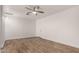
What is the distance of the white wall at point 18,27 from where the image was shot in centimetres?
123

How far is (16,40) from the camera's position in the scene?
1.37 m

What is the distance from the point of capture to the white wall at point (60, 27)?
1.44 m

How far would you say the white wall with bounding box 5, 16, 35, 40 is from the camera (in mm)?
1227

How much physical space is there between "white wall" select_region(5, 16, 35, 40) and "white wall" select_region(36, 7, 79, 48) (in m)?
0.12

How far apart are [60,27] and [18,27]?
724 mm

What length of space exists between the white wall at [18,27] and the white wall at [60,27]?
0.39 feet

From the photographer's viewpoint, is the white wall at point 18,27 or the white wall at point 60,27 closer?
the white wall at point 18,27

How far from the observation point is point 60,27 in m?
1.47

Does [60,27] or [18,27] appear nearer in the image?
[18,27]

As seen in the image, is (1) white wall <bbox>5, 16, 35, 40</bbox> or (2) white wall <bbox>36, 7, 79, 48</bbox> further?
(2) white wall <bbox>36, 7, 79, 48</bbox>

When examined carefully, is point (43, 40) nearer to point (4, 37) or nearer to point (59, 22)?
point (59, 22)

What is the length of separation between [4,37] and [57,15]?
0.91 metres
